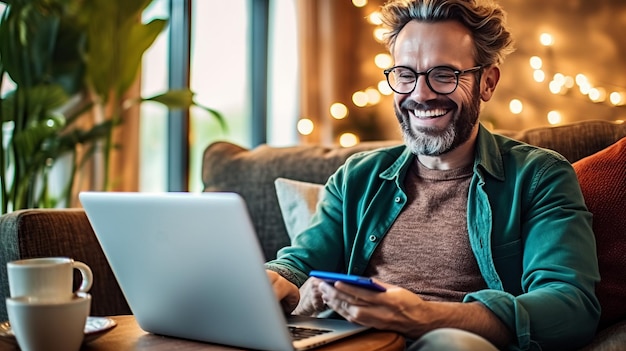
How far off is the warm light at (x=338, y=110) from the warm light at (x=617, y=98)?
1.43 meters

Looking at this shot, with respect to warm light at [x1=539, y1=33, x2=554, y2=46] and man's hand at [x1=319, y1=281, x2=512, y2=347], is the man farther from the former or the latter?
warm light at [x1=539, y1=33, x2=554, y2=46]

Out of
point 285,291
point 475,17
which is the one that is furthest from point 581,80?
point 285,291

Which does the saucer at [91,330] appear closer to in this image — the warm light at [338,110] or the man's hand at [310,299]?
the man's hand at [310,299]

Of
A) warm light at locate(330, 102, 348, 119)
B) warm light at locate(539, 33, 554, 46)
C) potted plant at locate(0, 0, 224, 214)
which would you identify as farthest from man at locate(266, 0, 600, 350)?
warm light at locate(330, 102, 348, 119)

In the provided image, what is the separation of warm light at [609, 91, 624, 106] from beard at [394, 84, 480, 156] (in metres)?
2.47

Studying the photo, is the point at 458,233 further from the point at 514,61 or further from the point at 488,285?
the point at 514,61

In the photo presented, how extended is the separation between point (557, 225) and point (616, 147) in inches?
10.8

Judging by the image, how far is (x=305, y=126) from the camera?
4.48m

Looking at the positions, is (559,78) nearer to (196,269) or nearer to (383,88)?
(383,88)

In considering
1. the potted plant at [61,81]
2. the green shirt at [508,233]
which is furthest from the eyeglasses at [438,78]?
the potted plant at [61,81]

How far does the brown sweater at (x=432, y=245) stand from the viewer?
1576mm

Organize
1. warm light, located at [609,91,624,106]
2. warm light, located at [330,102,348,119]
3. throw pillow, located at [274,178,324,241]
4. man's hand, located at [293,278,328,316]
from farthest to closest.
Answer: warm light, located at [330,102,348,119] → warm light, located at [609,91,624,106] → throw pillow, located at [274,178,324,241] → man's hand, located at [293,278,328,316]

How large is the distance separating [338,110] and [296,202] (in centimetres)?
263

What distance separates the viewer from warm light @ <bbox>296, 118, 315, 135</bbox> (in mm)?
4441
